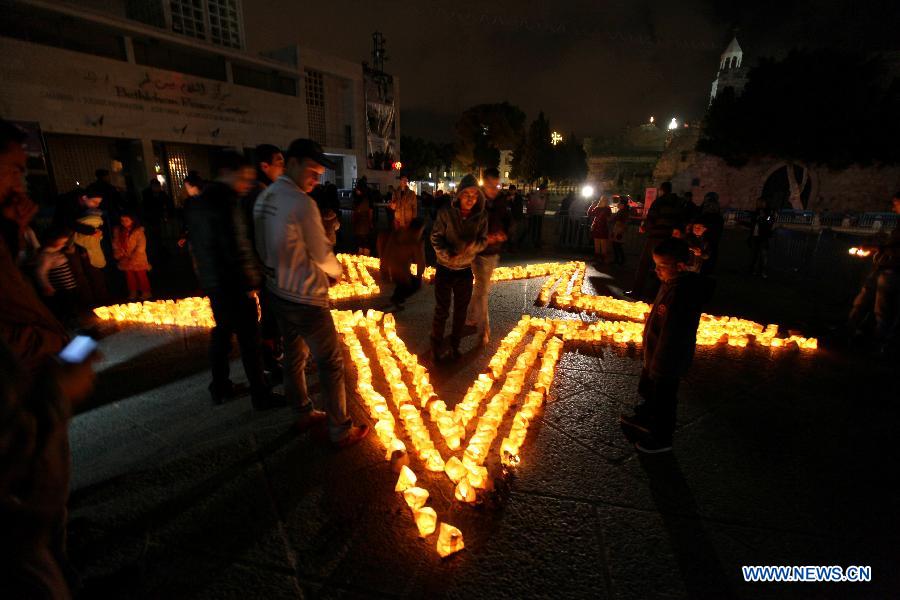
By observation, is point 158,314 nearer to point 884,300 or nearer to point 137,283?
point 137,283

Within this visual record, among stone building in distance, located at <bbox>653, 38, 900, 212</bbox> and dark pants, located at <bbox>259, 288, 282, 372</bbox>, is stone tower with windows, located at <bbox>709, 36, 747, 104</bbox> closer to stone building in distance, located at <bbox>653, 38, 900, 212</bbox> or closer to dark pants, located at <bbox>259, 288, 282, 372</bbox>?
stone building in distance, located at <bbox>653, 38, 900, 212</bbox>

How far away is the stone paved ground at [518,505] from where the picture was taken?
2189 mm

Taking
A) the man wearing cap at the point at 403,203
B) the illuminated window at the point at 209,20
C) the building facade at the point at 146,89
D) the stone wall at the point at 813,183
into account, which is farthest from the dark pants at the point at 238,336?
the illuminated window at the point at 209,20

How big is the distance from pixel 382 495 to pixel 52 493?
1.82 meters

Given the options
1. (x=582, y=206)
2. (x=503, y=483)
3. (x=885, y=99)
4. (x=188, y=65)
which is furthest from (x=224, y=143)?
(x=885, y=99)

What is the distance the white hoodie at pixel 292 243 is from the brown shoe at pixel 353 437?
1072 millimetres

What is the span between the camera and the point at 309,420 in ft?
11.2

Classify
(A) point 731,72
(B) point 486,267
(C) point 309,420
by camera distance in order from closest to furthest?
1. (C) point 309,420
2. (B) point 486,267
3. (A) point 731,72

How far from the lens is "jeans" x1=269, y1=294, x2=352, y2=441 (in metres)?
2.86

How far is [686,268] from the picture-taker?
3000 mm

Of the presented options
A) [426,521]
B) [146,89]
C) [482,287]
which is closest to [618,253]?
[482,287]

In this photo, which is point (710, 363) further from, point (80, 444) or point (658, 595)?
point (80, 444)

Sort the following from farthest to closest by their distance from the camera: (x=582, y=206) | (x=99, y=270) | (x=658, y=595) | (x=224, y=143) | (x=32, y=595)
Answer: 1. (x=224, y=143)
2. (x=582, y=206)
3. (x=99, y=270)
4. (x=658, y=595)
5. (x=32, y=595)

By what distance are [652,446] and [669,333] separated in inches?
35.6
